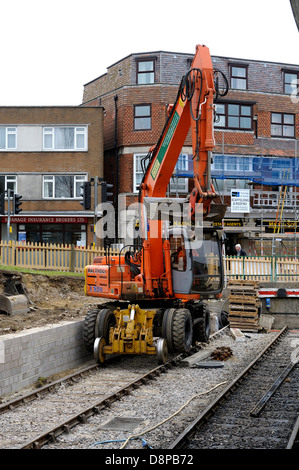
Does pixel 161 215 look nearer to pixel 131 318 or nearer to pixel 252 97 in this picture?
pixel 131 318

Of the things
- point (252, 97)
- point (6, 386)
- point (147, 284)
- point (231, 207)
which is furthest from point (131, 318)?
point (252, 97)

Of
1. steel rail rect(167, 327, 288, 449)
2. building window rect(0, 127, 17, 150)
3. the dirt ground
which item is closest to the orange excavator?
the dirt ground

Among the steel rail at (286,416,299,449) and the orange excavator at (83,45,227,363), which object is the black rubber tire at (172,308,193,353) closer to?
the orange excavator at (83,45,227,363)

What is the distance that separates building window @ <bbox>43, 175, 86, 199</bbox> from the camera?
1388 inches

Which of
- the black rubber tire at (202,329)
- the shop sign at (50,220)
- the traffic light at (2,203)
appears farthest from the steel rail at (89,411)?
the shop sign at (50,220)

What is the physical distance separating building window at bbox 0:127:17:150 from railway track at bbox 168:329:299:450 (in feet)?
79.0

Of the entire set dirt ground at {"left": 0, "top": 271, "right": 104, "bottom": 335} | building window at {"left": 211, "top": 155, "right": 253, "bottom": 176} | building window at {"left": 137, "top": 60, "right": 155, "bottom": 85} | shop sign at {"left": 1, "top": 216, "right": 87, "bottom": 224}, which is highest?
building window at {"left": 137, "top": 60, "right": 155, "bottom": 85}

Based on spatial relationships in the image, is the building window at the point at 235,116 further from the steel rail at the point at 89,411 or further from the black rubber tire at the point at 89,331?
the steel rail at the point at 89,411

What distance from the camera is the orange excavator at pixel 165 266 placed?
1391 cm

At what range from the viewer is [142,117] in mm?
35938

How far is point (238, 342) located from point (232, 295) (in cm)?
308

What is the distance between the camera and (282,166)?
1403 inches

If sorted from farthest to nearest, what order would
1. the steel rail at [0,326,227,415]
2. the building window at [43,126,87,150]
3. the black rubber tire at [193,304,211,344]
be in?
the building window at [43,126,87,150] → the black rubber tire at [193,304,211,344] → the steel rail at [0,326,227,415]

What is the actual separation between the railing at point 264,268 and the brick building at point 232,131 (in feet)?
28.6
